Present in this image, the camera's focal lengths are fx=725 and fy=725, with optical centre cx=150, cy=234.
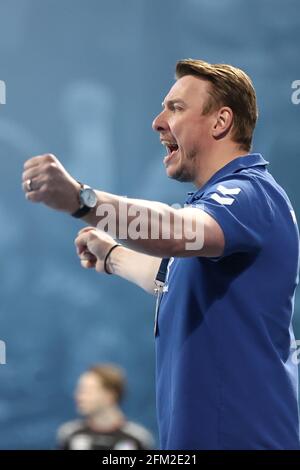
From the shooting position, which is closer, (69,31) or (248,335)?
(248,335)

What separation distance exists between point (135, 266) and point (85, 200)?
2.33ft

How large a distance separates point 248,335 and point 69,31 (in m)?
3.60

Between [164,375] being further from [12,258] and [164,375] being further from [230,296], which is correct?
[12,258]

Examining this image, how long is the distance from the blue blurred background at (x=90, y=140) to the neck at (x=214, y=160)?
9.85ft

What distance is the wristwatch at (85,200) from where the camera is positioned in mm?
1048

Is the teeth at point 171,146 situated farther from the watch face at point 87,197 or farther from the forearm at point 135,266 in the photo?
the watch face at point 87,197

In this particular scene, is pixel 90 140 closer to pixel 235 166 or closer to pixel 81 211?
pixel 235 166

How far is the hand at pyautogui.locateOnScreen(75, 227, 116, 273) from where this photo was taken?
5.67ft

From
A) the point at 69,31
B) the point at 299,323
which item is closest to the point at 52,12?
the point at 69,31

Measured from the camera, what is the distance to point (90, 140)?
4566mm

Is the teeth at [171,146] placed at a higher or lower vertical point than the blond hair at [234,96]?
lower

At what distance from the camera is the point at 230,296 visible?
1.27 m

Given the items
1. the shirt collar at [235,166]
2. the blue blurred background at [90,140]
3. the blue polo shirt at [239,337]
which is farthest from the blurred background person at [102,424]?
the blue blurred background at [90,140]
